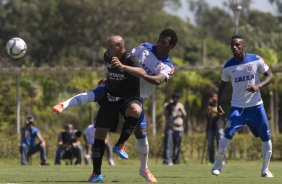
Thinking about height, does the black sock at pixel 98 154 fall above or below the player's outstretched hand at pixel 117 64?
below

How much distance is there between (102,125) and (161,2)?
76762 millimetres

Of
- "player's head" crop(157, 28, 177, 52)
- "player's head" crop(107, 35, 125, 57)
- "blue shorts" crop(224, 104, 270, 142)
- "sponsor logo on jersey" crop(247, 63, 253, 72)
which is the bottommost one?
"blue shorts" crop(224, 104, 270, 142)

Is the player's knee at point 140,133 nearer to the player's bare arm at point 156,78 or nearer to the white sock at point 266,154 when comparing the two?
the player's bare arm at point 156,78

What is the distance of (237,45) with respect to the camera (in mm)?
15102

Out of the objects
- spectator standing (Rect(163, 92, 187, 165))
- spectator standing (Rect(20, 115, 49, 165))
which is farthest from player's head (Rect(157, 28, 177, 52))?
spectator standing (Rect(20, 115, 49, 165))

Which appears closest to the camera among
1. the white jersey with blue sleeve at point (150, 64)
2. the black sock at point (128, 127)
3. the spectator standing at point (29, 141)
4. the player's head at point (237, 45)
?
the black sock at point (128, 127)

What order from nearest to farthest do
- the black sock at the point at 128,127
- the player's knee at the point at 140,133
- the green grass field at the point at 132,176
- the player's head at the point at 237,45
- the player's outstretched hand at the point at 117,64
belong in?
the player's outstretched hand at the point at 117,64 → the black sock at the point at 128,127 → the player's knee at the point at 140,133 → the green grass field at the point at 132,176 → the player's head at the point at 237,45

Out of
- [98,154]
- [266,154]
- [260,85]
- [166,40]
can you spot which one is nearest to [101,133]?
[98,154]

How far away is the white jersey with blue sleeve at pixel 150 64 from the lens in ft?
43.5

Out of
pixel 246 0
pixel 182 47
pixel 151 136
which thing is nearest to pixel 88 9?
pixel 182 47

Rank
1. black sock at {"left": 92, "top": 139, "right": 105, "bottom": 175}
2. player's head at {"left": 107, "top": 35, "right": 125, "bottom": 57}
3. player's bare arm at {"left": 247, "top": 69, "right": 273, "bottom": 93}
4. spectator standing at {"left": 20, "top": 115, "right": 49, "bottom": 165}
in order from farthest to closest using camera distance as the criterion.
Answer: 1. spectator standing at {"left": 20, "top": 115, "right": 49, "bottom": 165}
2. player's bare arm at {"left": 247, "top": 69, "right": 273, "bottom": 93}
3. black sock at {"left": 92, "top": 139, "right": 105, "bottom": 175}
4. player's head at {"left": 107, "top": 35, "right": 125, "bottom": 57}

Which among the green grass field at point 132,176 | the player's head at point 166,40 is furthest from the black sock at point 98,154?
the player's head at point 166,40

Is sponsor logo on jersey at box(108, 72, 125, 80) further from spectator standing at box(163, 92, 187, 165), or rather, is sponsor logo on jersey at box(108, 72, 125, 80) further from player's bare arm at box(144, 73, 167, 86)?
spectator standing at box(163, 92, 187, 165)

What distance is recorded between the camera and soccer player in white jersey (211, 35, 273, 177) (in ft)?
49.7
